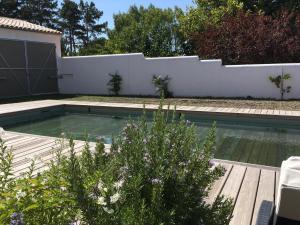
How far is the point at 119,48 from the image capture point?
1758cm

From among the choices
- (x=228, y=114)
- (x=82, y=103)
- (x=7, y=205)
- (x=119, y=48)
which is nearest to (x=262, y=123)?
(x=228, y=114)

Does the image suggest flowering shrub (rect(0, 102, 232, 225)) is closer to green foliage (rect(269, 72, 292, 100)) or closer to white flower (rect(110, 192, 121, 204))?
white flower (rect(110, 192, 121, 204))

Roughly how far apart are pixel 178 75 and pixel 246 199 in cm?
861

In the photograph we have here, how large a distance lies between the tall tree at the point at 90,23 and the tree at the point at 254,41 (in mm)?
24500

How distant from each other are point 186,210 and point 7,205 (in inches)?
32.5

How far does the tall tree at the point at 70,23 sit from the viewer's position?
106ft

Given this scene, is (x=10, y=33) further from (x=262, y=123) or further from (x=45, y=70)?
(x=262, y=123)

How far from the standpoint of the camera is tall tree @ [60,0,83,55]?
32300 mm

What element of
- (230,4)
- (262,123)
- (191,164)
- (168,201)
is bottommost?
(262,123)

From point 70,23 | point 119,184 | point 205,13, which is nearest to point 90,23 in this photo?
point 70,23

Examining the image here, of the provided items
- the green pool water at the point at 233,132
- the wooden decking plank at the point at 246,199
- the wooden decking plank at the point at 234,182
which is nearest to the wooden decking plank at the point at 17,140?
the green pool water at the point at 233,132

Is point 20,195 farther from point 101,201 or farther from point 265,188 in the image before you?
point 265,188

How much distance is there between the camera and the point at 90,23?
1345 inches

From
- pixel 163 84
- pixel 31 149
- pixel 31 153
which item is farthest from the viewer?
pixel 163 84
